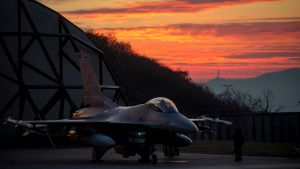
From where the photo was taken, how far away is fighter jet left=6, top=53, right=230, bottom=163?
34.3 meters

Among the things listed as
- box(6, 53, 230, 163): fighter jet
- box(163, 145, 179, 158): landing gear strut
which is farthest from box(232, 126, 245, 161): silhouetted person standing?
box(163, 145, 179, 158): landing gear strut

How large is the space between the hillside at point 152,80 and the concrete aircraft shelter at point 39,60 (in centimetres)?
6104

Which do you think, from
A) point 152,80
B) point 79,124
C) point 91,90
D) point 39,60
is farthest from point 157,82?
point 79,124

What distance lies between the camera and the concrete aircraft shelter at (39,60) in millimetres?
57031

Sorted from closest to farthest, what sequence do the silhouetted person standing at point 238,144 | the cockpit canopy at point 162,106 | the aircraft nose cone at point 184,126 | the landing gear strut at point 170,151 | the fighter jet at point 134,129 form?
the aircraft nose cone at point 184,126
the fighter jet at point 134,129
the cockpit canopy at point 162,106
the silhouetted person standing at point 238,144
the landing gear strut at point 170,151

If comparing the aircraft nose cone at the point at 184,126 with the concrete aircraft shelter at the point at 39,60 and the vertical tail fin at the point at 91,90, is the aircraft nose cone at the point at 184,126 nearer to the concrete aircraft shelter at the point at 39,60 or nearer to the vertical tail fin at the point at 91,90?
the vertical tail fin at the point at 91,90

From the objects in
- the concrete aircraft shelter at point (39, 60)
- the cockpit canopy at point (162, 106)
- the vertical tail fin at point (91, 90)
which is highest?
the concrete aircraft shelter at point (39, 60)

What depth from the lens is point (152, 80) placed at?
141625 millimetres

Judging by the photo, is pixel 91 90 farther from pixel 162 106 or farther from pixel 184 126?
pixel 184 126

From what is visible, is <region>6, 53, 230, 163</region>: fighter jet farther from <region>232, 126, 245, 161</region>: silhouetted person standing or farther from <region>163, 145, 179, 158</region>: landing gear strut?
<region>163, 145, 179, 158</region>: landing gear strut

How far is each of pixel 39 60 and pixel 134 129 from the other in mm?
26942

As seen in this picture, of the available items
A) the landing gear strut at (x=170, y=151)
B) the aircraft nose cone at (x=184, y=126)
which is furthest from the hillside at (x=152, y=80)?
the aircraft nose cone at (x=184, y=126)

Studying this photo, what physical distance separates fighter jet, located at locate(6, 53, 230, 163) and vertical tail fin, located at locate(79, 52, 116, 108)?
64.6 inches

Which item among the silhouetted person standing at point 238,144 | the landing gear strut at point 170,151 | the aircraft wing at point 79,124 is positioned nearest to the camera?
the aircraft wing at point 79,124
